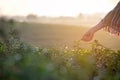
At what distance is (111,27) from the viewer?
547cm

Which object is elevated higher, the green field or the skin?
the skin

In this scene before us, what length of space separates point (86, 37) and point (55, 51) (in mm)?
883

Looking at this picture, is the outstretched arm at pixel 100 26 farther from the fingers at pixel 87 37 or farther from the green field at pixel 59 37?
the green field at pixel 59 37

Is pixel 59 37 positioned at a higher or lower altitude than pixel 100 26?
lower

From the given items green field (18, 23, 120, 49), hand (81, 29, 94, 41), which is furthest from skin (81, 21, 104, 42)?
green field (18, 23, 120, 49)

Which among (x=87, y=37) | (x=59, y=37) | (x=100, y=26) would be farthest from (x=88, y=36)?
(x=59, y=37)

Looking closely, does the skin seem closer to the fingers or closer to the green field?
the fingers

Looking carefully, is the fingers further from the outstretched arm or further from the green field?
the green field

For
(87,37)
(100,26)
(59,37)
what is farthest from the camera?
(59,37)

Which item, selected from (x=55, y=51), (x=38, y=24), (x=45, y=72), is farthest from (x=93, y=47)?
(x=38, y=24)

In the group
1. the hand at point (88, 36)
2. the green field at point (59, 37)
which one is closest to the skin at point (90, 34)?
→ the hand at point (88, 36)

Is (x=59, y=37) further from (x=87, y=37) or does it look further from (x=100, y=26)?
(x=87, y=37)

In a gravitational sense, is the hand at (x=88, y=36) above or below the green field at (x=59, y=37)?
above

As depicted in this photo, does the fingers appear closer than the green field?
Yes
